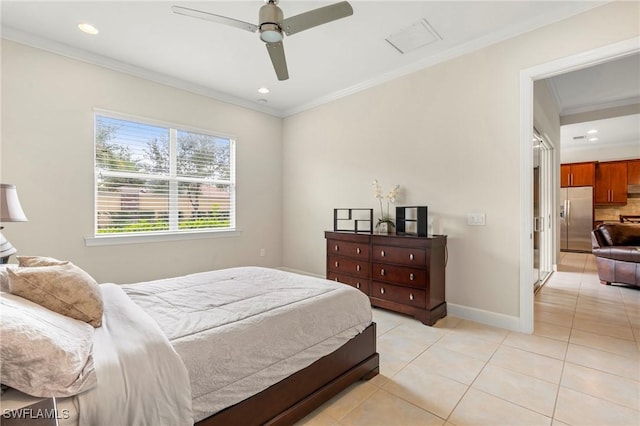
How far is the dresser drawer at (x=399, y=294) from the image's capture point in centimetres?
305

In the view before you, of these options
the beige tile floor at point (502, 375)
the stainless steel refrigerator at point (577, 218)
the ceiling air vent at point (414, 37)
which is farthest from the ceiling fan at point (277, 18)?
the stainless steel refrigerator at point (577, 218)

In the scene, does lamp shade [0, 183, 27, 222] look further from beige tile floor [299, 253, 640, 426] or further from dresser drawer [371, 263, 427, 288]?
dresser drawer [371, 263, 427, 288]

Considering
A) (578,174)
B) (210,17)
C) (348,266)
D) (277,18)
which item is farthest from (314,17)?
(578,174)

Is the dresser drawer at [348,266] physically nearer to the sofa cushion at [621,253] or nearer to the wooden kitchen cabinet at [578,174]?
the sofa cushion at [621,253]

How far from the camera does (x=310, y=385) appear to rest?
1677 millimetres

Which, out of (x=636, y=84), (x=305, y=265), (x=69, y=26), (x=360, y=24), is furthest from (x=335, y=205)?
(x=636, y=84)

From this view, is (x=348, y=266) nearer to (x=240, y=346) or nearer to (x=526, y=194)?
(x=526, y=194)

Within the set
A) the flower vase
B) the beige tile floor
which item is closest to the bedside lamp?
the beige tile floor

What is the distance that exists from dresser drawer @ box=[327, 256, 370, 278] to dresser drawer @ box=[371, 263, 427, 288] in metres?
0.12

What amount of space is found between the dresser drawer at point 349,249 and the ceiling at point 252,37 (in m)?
2.12

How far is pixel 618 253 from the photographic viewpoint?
4254 mm

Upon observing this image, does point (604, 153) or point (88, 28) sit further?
point (604, 153)

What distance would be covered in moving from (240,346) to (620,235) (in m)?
6.08

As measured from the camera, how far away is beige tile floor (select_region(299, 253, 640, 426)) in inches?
66.9
